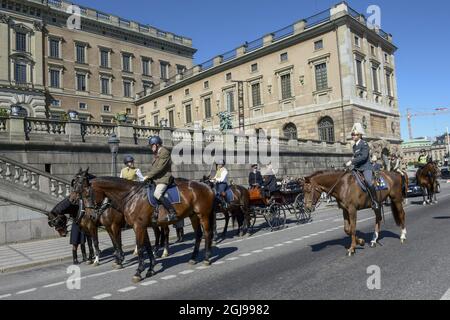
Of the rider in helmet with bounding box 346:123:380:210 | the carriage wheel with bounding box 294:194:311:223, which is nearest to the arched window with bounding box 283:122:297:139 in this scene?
the carriage wheel with bounding box 294:194:311:223

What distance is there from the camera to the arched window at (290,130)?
43556mm

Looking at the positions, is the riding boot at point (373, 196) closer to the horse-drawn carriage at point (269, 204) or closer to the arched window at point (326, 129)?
the horse-drawn carriage at point (269, 204)

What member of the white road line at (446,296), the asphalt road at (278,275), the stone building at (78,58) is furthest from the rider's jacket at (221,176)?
the stone building at (78,58)

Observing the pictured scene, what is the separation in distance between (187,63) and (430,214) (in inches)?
2291

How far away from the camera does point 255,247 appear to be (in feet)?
32.3

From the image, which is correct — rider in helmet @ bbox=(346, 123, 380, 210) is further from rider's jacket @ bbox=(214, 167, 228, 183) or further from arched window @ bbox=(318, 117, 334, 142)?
arched window @ bbox=(318, 117, 334, 142)

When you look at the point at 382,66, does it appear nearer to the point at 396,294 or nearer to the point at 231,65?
the point at 231,65

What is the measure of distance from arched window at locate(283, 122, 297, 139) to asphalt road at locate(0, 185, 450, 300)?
33.5 meters

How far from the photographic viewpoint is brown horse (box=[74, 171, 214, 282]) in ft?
24.4

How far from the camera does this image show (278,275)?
6664mm

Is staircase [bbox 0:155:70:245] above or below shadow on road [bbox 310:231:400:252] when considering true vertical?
above

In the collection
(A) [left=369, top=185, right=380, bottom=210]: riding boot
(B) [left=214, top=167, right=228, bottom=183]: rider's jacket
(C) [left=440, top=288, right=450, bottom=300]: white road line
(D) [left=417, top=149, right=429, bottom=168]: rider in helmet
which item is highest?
(D) [left=417, top=149, right=429, bottom=168]: rider in helmet
